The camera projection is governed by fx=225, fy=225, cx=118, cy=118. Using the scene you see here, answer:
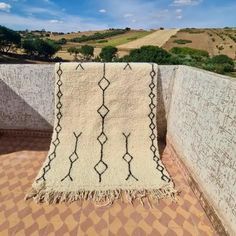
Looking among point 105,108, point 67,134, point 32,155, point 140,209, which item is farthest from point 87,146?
point 140,209

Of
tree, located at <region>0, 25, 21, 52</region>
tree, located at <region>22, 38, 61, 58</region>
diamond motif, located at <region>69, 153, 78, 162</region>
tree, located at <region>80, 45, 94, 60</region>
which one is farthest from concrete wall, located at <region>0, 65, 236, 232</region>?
tree, located at <region>0, 25, 21, 52</region>

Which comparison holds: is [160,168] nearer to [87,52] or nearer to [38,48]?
[87,52]

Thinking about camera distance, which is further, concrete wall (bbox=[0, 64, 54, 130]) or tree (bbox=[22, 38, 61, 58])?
tree (bbox=[22, 38, 61, 58])

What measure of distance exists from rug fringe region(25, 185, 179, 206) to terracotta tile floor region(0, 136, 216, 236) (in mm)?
77

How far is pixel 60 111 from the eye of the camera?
3865 millimetres

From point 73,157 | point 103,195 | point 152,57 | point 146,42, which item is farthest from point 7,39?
point 103,195

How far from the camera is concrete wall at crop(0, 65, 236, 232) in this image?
2.30 m

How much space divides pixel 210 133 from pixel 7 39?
1700 inches

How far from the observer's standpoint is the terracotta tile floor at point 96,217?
2436 millimetres

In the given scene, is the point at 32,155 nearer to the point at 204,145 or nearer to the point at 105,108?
the point at 105,108

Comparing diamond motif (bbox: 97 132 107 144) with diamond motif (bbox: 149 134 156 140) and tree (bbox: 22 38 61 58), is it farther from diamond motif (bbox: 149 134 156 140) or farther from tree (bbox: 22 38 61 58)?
tree (bbox: 22 38 61 58)

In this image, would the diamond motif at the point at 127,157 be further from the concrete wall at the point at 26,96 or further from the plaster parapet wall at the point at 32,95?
the concrete wall at the point at 26,96

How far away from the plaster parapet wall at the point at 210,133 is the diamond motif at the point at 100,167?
121 cm

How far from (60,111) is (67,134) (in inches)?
16.7
